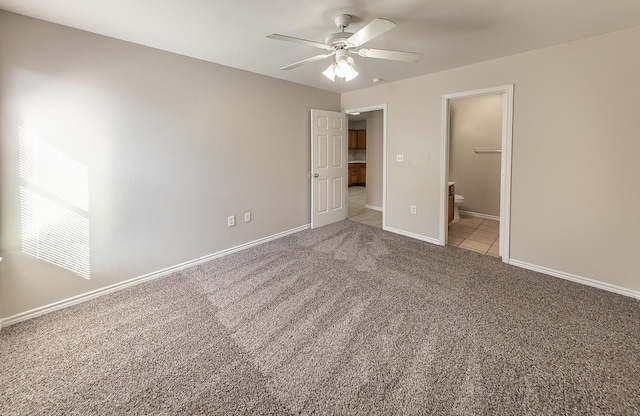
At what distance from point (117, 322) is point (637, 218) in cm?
453

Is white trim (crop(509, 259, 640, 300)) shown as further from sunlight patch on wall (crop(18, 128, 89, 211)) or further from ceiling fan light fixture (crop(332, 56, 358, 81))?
sunlight patch on wall (crop(18, 128, 89, 211))

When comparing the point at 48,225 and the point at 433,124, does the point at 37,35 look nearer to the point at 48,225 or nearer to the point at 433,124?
the point at 48,225

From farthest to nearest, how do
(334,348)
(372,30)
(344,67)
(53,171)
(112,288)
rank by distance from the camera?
(112,288) → (53,171) → (344,67) → (334,348) → (372,30)

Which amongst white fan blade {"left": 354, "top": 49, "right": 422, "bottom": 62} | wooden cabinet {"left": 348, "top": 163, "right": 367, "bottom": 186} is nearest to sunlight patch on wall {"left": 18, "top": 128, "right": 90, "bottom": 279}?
white fan blade {"left": 354, "top": 49, "right": 422, "bottom": 62}

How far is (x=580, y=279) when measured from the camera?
2736 mm

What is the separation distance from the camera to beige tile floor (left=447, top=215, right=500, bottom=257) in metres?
3.71

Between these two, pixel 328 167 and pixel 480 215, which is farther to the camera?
pixel 480 215

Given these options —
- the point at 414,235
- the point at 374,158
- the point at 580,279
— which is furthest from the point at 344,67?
the point at 374,158

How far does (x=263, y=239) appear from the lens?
156 inches

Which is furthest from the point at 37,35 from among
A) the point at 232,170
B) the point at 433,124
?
the point at 433,124

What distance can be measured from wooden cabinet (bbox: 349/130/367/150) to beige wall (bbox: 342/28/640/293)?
6.07 m

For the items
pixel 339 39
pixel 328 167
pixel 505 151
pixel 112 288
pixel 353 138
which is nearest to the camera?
pixel 339 39

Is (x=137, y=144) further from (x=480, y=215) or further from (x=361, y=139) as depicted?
(x=361, y=139)

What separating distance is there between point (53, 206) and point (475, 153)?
607cm
